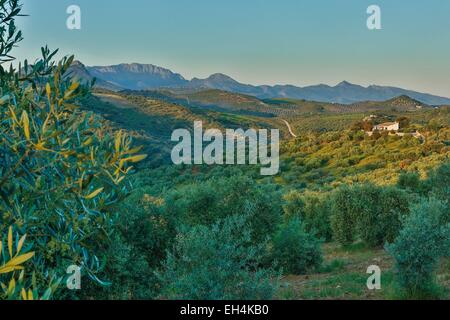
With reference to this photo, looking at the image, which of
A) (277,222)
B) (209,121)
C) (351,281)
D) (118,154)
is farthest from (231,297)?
(209,121)

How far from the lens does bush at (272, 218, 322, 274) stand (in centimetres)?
1750

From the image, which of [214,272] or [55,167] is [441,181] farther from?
[55,167]

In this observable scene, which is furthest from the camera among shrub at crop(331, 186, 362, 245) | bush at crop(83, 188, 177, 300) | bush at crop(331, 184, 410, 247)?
shrub at crop(331, 186, 362, 245)

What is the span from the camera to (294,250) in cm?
1755

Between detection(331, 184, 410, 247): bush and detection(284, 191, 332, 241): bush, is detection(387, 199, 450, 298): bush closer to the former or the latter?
detection(331, 184, 410, 247): bush

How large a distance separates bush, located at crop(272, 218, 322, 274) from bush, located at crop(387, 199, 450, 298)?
5.45m

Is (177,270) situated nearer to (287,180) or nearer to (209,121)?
(287,180)

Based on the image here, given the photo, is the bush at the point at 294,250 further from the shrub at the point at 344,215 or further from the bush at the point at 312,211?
the bush at the point at 312,211

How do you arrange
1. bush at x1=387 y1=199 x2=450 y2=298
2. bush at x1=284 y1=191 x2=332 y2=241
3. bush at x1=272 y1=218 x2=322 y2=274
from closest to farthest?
bush at x1=387 y1=199 x2=450 y2=298 < bush at x1=272 y1=218 x2=322 y2=274 < bush at x1=284 y1=191 x2=332 y2=241

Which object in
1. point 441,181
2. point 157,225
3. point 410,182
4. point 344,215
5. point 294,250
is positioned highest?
point 441,181

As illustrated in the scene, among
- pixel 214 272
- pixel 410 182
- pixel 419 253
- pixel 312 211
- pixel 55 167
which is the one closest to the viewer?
pixel 55 167

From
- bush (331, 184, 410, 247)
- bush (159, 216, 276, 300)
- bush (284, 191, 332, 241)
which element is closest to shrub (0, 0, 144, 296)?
bush (159, 216, 276, 300)

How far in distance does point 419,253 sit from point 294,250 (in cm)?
619

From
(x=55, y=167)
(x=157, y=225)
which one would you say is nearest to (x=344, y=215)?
(x=157, y=225)
